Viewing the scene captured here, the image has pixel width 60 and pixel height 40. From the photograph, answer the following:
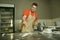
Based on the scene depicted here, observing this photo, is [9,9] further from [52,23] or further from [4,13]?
[52,23]

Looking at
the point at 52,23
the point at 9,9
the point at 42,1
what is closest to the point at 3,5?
the point at 9,9

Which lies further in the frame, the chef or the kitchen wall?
the kitchen wall

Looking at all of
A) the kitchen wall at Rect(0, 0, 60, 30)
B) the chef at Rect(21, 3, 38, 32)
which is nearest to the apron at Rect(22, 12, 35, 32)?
the chef at Rect(21, 3, 38, 32)

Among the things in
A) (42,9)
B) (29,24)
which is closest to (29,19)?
(29,24)

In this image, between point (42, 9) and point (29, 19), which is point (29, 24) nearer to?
point (29, 19)

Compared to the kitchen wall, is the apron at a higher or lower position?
lower

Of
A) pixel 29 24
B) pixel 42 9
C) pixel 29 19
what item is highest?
pixel 42 9

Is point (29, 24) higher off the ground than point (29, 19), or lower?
lower

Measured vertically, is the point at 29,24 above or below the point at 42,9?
below

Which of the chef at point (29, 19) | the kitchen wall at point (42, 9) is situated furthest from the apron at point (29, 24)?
the kitchen wall at point (42, 9)

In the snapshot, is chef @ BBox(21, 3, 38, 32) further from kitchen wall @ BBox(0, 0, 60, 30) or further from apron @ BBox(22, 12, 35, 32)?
kitchen wall @ BBox(0, 0, 60, 30)

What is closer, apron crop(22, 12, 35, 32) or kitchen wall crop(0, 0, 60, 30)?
apron crop(22, 12, 35, 32)

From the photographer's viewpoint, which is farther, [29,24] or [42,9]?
[42,9]

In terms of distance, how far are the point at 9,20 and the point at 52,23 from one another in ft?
5.42
